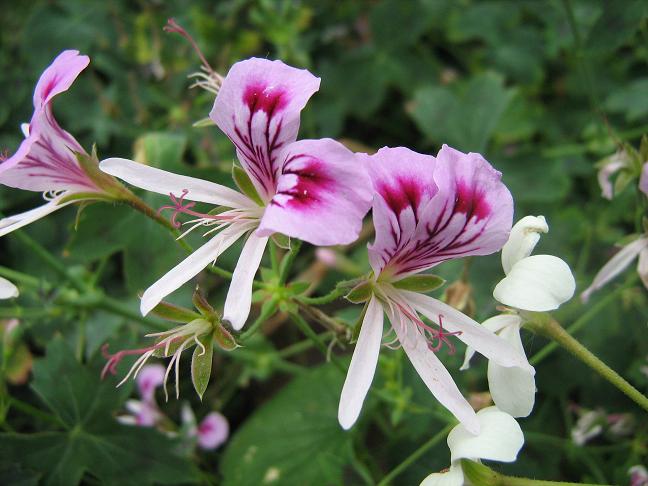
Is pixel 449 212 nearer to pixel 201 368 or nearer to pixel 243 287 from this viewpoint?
pixel 243 287

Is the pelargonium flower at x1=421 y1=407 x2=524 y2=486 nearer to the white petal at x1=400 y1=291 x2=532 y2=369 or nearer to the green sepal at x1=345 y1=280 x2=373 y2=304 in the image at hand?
the white petal at x1=400 y1=291 x2=532 y2=369

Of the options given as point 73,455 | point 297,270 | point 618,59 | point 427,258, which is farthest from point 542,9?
point 73,455

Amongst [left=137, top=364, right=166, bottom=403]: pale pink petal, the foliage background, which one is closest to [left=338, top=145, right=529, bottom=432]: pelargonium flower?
the foliage background

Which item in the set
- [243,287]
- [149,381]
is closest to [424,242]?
[243,287]

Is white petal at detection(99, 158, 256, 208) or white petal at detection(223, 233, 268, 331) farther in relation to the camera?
white petal at detection(99, 158, 256, 208)

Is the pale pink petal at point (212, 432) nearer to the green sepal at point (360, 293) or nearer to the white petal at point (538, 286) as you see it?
the green sepal at point (360, 293)

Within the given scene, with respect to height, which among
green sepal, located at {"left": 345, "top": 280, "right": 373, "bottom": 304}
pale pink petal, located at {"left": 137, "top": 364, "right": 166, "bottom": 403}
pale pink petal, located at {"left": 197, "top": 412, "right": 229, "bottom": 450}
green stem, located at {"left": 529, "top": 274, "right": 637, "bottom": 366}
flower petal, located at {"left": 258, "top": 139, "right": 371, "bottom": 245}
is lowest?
pale pink petal, located at {"left": 197, "top": 412, "right": 229, "bottom": 450}
